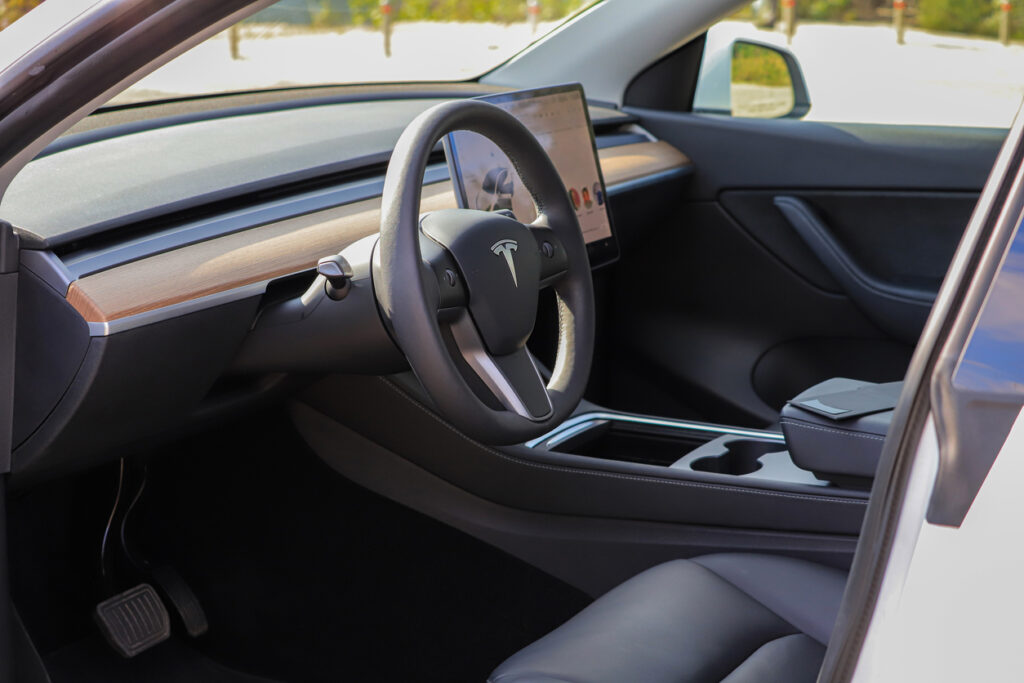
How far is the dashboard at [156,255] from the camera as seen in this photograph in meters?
1.20

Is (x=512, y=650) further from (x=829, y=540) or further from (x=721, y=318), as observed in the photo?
(x=721, y=318)

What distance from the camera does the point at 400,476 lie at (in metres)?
1.77

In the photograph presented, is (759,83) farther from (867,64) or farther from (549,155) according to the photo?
(867,64)

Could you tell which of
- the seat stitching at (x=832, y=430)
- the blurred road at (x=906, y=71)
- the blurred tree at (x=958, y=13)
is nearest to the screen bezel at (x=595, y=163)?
the seat stitching at (x=832, y=430)

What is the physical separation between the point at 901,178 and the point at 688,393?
0.66 meters

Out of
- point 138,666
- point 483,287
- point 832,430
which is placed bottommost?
point 138,666

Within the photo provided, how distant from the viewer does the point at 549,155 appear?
6.02 ft

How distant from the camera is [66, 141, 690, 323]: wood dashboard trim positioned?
1198 mm

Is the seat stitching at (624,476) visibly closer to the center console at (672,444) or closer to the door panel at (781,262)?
the center console at (672,444)

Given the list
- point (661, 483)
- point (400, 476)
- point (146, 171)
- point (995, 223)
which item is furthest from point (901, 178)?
point (995, 223)

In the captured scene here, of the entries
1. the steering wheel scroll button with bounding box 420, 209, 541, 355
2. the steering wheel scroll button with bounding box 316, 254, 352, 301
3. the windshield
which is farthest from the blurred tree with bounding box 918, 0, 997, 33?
the steering wheel scroll button with bounding box 316, 254, 352, 301

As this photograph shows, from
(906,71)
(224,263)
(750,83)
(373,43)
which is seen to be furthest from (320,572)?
(373,43)

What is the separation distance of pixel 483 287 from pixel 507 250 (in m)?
0.06

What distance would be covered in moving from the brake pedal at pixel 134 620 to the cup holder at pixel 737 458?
2.97ft
